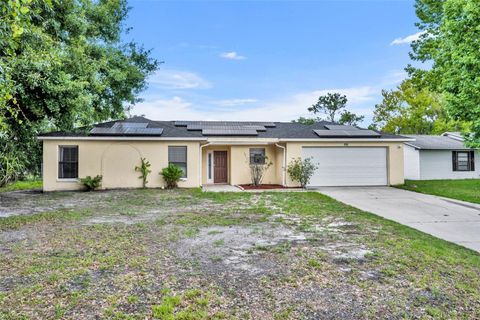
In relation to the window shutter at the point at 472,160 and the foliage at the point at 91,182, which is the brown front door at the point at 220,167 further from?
the window shutter at the point at 472,160

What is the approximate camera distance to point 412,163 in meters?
19.5

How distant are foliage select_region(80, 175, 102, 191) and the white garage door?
32.5 feet

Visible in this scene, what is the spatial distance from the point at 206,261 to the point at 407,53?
17.3m

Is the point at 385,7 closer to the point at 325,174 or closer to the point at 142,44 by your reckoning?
the point at 325,174

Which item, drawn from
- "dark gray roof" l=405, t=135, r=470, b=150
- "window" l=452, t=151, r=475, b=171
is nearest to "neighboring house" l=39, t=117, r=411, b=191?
"dark gray roof" l=405, t=135, r=470, b=150

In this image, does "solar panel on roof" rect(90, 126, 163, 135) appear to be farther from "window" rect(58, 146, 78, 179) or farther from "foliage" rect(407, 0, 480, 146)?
"foliage" rect(407, 0, 480, 146)

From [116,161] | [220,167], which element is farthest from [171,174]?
[220,167]

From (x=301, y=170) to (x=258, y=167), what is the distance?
2.36m

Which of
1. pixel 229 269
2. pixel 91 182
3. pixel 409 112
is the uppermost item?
pixel 409 112

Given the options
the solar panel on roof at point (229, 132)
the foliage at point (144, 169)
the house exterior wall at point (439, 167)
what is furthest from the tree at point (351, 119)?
the foliage at point (144, 169)

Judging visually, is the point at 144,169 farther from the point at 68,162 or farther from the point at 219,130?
the point at 219,130

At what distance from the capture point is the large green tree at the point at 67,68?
761 centimetres

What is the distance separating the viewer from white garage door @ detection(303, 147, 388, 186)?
50.5 feet

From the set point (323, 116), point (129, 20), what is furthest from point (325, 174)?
point (323, 116)
